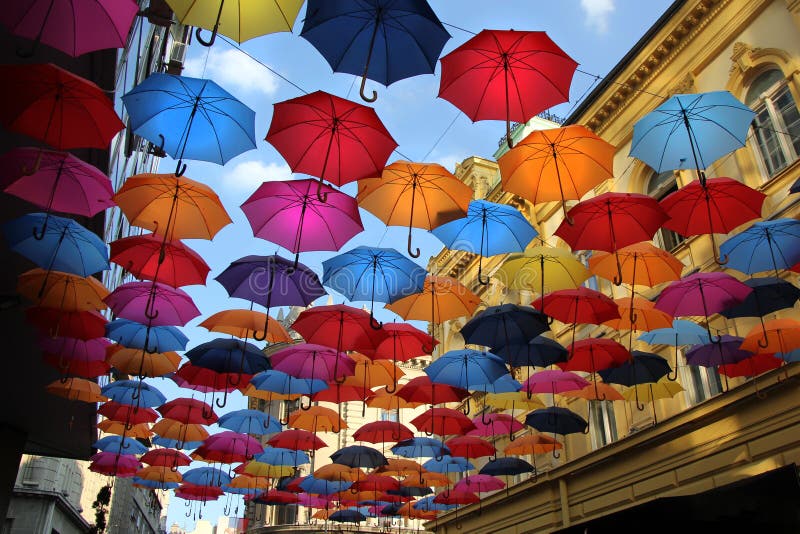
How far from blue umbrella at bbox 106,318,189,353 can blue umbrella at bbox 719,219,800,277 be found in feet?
32.5

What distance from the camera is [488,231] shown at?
11094 mm

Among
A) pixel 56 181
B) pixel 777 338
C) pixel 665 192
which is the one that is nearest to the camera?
pixel 56 181

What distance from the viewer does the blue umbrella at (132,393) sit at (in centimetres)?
1514

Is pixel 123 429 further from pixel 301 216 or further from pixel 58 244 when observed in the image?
pixel 301 216

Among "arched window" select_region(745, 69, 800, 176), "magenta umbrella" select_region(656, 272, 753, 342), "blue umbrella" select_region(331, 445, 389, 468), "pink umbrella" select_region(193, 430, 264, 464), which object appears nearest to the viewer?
"magenta umbrella" select_region(656, 272, 753, 342)

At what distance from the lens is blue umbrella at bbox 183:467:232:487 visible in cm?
2084

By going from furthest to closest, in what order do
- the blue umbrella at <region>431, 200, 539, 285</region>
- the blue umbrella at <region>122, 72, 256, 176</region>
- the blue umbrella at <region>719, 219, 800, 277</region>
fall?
the blue umbrella at <region>431, 200, 539, 285</region> → the blue umbrella at <region>719, 219, 800, 277</region> → the blue umbrella at <region>122, 72, 256, 176</region>

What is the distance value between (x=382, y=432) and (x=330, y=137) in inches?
419

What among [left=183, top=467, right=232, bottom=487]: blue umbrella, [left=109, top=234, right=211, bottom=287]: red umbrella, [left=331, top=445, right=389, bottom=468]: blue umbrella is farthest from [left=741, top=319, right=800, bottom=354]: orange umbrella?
[left=183, top=467, right=232, bottom=487]: blue umbrella

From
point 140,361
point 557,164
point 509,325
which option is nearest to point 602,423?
point 509,325

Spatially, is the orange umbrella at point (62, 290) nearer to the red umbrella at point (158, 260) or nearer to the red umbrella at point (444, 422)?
the red umbrella at point (158, 260)

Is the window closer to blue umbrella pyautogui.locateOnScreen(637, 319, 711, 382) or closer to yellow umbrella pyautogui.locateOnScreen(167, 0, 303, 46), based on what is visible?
blue umbrella pyautogui.locateOnScreen(637, 319, 711, 382)

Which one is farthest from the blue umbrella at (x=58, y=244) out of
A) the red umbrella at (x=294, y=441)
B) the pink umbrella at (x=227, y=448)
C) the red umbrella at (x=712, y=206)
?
the pink umbrella at (x=227, y=448)

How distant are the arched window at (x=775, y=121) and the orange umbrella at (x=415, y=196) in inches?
281
